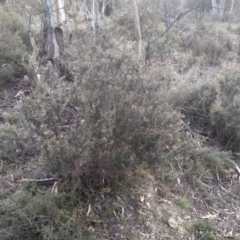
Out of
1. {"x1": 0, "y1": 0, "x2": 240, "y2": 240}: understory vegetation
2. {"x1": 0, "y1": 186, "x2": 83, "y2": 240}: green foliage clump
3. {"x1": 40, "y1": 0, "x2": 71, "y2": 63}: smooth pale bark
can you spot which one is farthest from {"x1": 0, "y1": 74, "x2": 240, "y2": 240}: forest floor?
{"x1": 40, "y1": 0, "x2": 71, "y2": 63}: smooth pale bark

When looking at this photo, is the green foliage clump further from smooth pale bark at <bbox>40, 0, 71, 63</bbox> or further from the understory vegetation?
smooth pale bark at <bbox>40, 0, 71, 63</bbox>

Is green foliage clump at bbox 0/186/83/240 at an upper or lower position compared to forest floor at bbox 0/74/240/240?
upper

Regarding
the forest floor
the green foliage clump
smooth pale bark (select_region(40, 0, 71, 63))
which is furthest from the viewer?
smooth pale bark (select_region(40, 0, 71, 63))

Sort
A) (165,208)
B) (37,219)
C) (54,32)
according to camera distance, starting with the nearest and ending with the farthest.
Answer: (37,219) → (165,208) → (54,32)

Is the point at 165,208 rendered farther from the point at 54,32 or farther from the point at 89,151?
the point at 54,32

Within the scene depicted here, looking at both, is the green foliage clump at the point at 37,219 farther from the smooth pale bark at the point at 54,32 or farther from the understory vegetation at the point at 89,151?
the smooth pale bark at the point at 54,32

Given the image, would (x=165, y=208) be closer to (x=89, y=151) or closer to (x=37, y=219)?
(x=89, y=151)

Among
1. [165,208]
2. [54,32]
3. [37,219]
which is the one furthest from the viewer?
[54,32]

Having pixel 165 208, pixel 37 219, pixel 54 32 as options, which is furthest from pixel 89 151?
pixel 54 32

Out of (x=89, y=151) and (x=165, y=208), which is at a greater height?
(x=89, y=151)

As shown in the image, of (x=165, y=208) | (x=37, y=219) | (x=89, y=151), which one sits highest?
Result: (x=89, y=151)

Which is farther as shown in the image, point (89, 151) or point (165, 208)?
point (165, 208)

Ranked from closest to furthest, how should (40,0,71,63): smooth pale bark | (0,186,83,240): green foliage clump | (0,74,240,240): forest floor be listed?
(0,186,83,240): green foliage clump, (0,74,240,240): forest floor, (40,0,71,63): smooth pale bark

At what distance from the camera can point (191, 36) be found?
29.7 ft
